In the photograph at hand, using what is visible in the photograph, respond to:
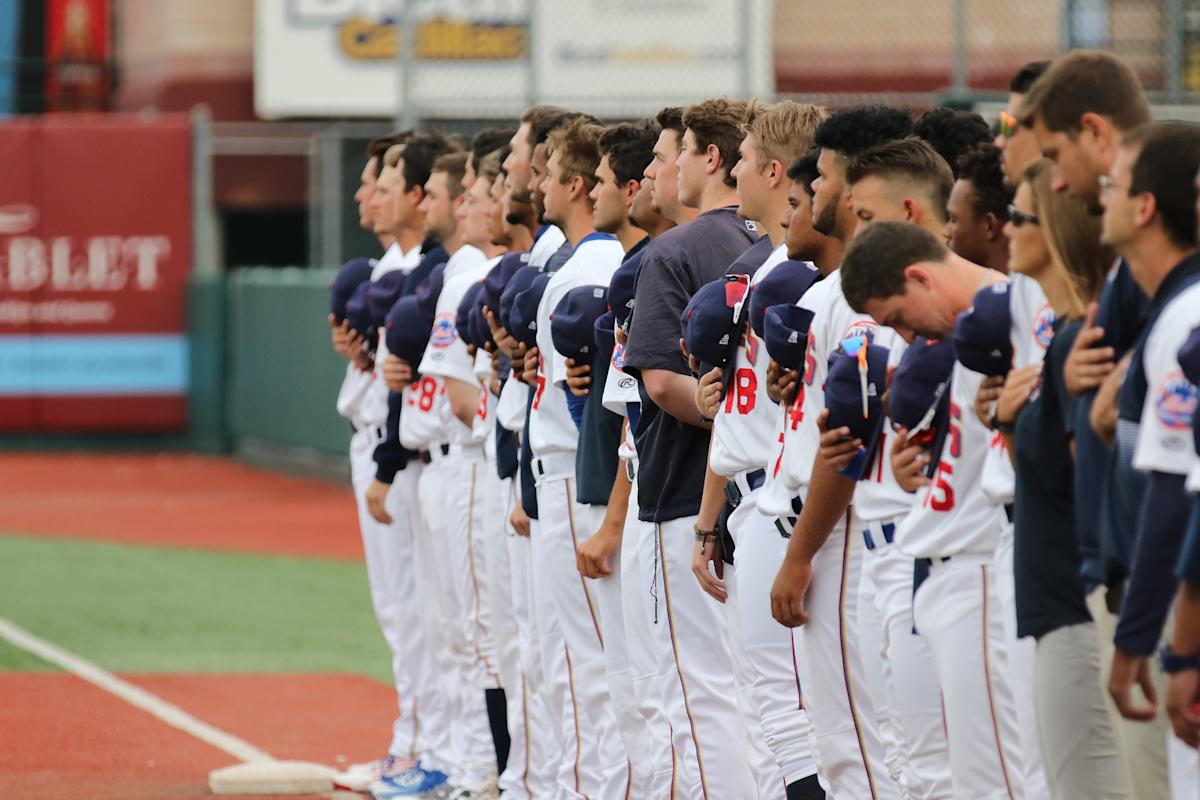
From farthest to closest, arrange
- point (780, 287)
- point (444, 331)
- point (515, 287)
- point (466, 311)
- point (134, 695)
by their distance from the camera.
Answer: point (134, 695), point (444, 331), point (466, 311), point (515, 287), point (780, 287)

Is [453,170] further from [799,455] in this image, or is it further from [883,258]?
[883,258]

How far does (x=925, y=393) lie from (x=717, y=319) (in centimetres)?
84

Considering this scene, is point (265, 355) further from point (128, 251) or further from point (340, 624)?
point (340, 624)

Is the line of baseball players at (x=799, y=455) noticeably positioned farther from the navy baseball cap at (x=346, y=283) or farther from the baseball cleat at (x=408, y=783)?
the navy baseball cap at (x=346, y=283)

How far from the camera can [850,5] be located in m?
21.7

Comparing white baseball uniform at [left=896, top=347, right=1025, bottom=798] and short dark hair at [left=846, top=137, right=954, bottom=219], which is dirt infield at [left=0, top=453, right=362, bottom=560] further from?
white baseball uniform at [left=896, top=347, right=1025, bottom=798]

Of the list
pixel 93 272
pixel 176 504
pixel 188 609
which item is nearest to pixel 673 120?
pixel 188 609

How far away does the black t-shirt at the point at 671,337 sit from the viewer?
5.18 metres

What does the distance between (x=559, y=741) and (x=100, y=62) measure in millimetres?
18487

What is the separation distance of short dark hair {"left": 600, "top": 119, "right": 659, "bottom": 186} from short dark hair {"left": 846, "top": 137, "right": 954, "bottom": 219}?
1.18m

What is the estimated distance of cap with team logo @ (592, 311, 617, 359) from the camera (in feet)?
18.1

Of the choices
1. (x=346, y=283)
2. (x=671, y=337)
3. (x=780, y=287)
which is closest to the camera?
(x=780, y=287)

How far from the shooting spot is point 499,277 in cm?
652

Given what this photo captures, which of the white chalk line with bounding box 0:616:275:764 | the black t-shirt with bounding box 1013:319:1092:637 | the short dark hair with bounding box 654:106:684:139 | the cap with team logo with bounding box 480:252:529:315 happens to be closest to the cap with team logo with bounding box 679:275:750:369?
the short dark hair with bounding box 654:106:684:139
